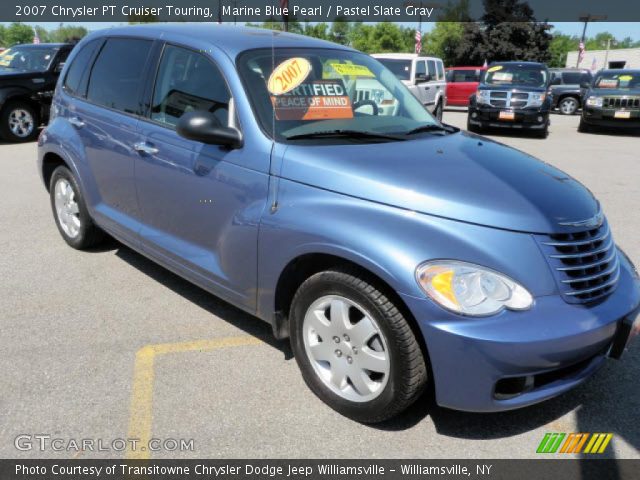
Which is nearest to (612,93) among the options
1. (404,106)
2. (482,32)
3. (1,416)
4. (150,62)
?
(404,106)

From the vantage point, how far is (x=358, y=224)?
8.13 ft

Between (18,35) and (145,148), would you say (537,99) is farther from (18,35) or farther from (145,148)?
(18,35)

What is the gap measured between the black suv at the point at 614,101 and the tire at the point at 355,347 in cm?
1414

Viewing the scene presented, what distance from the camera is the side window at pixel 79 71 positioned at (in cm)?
450

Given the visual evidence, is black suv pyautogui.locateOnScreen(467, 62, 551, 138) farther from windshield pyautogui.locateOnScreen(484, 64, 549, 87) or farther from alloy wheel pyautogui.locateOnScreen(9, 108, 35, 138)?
alloy wheel pyautogui.locateOnScreen(9, 108, 35, 138)

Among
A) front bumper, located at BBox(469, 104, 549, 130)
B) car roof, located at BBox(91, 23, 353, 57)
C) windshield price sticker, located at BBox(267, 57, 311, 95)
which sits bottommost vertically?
front bumper, located at BBox(469, 104, 549, 130)

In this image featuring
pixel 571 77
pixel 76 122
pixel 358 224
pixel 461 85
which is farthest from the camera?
pixel 571 77

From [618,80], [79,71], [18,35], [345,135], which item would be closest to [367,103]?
[345,135]

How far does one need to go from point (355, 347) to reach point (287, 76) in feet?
5.25

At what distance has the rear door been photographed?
3816 mm

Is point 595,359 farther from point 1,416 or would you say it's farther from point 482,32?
point 482,32

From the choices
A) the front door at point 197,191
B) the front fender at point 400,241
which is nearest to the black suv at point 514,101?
the front door at point 197,191

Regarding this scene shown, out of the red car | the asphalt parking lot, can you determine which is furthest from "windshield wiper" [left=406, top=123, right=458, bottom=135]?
the red car

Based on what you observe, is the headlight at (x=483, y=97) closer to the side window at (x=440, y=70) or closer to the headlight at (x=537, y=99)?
the headlight at (x=537, y=99)
